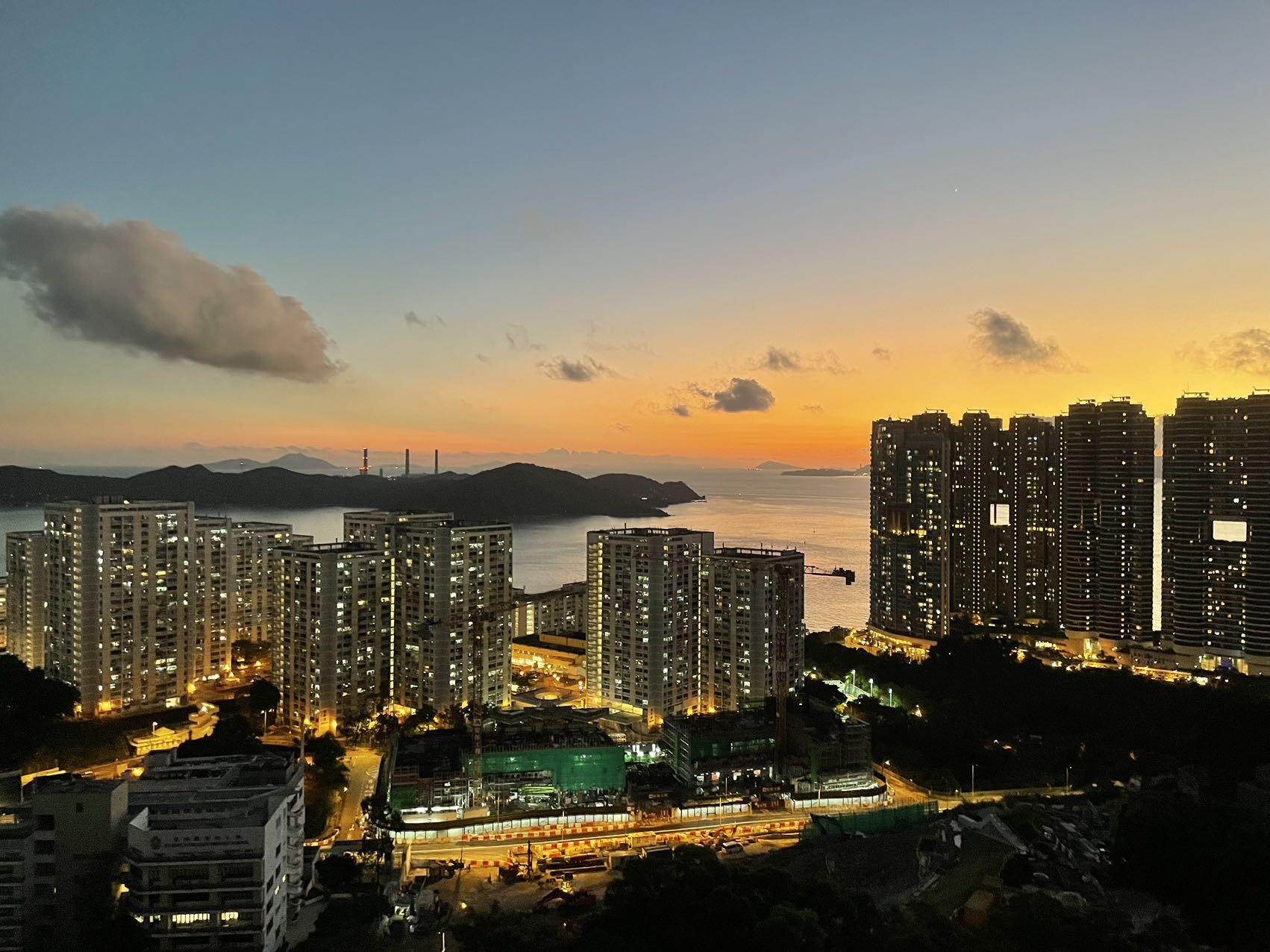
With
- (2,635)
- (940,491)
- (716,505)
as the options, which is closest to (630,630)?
(940,491)

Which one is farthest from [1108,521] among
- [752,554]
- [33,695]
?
[33,695]

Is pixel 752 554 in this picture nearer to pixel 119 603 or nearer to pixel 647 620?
pixel 647 620

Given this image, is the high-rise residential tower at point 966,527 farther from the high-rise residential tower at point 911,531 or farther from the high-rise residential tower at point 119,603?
the high-rise residential tower at point 119,603

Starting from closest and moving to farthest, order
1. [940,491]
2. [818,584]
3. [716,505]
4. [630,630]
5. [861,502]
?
[630,630] < [940,491] < [818,584] < [716,505] < [861,502]

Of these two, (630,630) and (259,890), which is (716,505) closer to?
(630,630)

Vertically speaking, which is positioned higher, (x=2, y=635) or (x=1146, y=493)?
(x=1146, y=493)

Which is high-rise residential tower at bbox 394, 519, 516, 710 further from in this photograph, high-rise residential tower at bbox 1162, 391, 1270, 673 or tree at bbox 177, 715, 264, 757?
high-rise residential tower at bbox 1162, 391, 1270, 673

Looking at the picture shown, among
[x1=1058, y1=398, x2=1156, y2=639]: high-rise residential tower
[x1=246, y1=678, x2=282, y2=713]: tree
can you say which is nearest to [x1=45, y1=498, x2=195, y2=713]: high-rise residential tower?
[x1=246, y1=678, x2=282, y2=713]: tree
